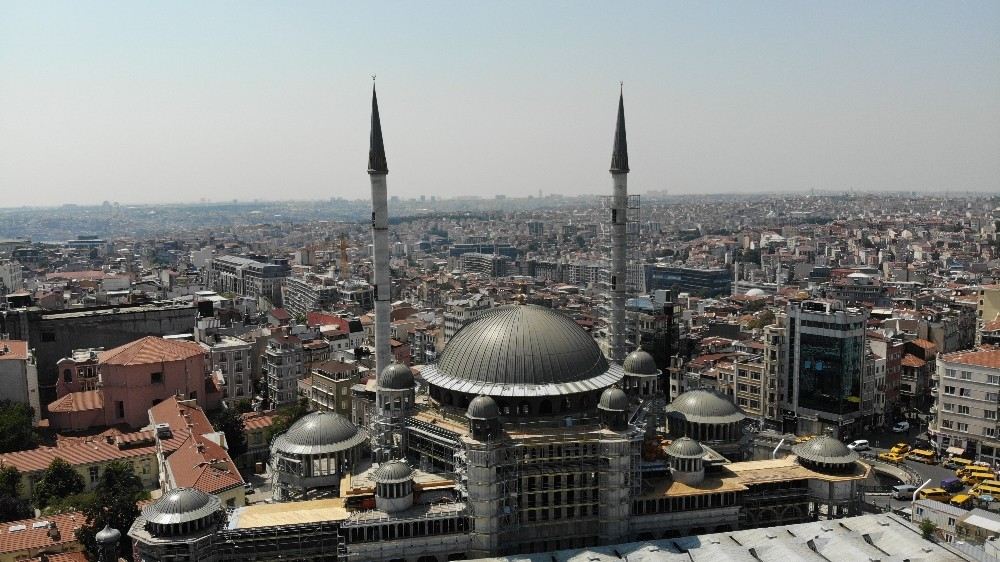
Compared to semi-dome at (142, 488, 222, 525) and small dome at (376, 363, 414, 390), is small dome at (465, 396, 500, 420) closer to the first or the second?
small dome at (376, 363, 414, 390)

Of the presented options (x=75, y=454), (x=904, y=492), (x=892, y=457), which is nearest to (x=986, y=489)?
(x=904, y=492)

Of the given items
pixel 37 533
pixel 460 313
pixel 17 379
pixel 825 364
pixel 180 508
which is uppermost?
pixel 180 508

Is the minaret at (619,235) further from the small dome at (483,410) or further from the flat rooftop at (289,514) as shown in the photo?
the flat rooftop at (289,514)

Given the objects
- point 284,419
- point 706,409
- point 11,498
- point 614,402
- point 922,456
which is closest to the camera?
point 614,402

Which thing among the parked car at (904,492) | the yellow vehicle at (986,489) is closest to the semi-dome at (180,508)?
the parked car at (904,492)

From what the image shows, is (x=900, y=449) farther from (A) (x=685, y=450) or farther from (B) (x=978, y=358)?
(A) (x=685, y=450)

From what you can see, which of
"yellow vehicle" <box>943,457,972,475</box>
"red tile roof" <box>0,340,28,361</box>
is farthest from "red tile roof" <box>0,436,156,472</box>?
"yellow vehicle" <box>943,457,972,475</box>
